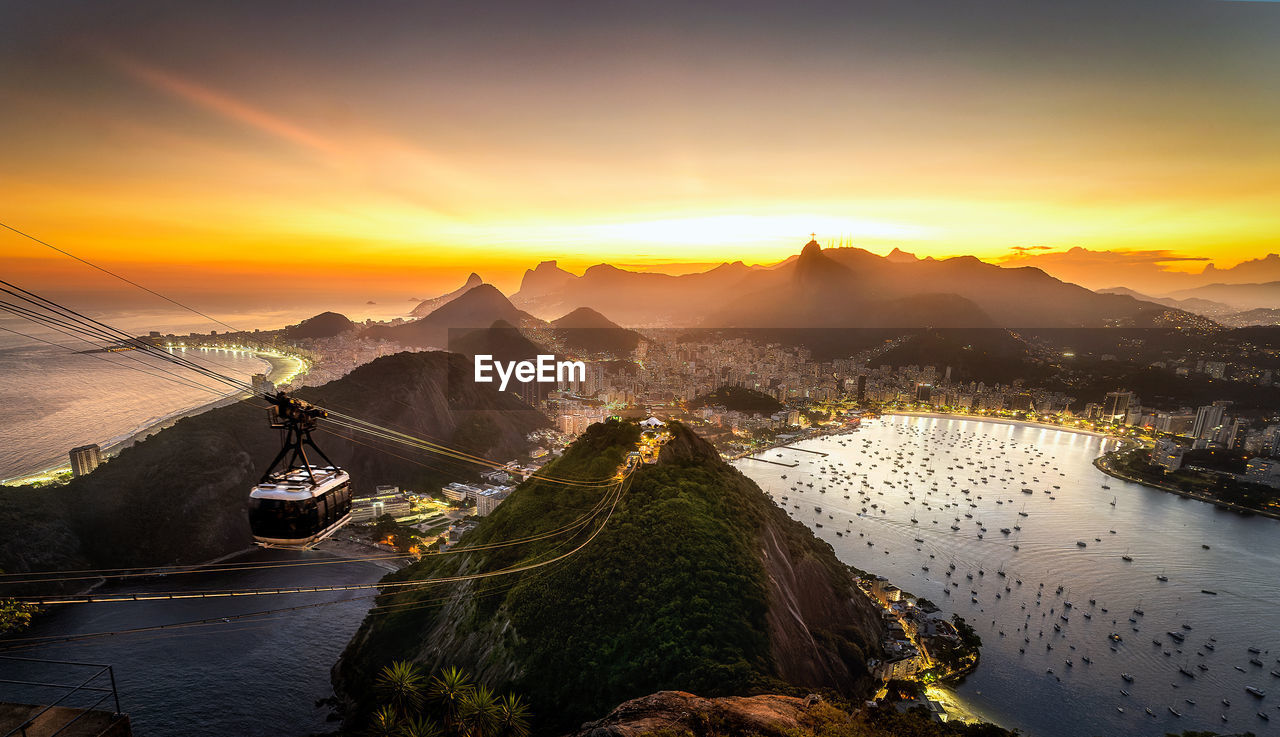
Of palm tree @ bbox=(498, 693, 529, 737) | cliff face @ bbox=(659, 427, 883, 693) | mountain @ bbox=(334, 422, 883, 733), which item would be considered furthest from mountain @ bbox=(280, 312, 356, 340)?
palm tree @ bbox=(498, 693, 529, 737)

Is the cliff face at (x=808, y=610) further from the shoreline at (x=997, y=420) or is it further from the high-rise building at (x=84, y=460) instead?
the shoreline at (x=997, y=420)

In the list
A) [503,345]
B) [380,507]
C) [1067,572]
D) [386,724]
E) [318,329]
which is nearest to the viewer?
[386,724]

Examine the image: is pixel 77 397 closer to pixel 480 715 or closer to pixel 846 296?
pixel 480 715

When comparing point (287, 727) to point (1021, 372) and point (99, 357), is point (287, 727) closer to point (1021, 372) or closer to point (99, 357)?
point (99, 357)

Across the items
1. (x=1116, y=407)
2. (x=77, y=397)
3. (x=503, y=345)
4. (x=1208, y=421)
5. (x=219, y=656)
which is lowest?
(x=219, y=656)

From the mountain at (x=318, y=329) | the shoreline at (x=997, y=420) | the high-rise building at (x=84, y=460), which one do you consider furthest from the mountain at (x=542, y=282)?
the high-rise building at (x=84, y=460)

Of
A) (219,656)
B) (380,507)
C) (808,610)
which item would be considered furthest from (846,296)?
(219,656)

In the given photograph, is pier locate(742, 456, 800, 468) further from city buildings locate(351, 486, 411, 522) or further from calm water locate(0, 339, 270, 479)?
calm water locate(0, 339, 270, 479)
